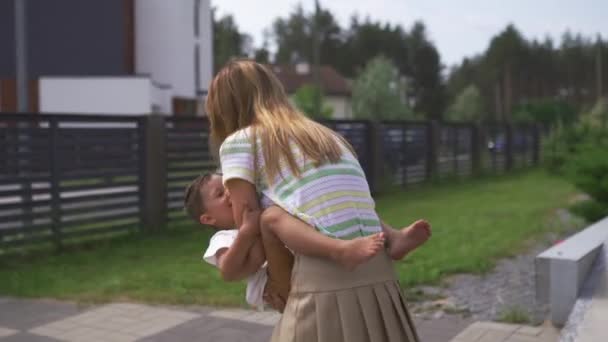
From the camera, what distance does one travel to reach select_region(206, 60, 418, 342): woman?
7.52ft

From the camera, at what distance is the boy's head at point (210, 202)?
253cm

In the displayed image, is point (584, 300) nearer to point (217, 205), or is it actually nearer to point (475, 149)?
point (217, 205)

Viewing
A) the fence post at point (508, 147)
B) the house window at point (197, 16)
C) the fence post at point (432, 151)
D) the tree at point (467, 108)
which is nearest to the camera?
the fence post at point (432, 151)

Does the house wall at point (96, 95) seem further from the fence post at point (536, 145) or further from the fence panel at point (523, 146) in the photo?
the fence post at point (536, 145)

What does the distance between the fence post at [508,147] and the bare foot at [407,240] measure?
23.5m

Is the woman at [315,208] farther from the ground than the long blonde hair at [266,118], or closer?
closer

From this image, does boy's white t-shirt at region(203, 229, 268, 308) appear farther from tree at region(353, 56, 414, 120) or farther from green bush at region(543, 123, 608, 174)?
tree at region(353, 56, 414, 120)

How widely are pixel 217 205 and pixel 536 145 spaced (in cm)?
2796

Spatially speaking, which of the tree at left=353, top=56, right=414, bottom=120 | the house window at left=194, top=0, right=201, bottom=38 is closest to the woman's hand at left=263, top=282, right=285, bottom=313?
the house window at left=194, top=0, right=201, bottom=38

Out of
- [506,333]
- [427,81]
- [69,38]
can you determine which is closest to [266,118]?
[506,333]

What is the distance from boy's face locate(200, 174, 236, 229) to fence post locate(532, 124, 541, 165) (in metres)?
27.4

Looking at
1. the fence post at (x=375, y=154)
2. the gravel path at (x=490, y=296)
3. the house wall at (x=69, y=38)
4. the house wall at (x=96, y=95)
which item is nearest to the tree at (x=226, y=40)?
the house wall at (x=69, y=38)

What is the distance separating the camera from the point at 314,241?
2.25 m

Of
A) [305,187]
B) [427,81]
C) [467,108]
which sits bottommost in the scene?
[305,187]
